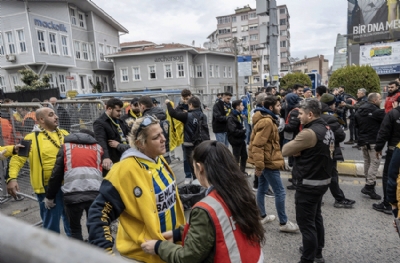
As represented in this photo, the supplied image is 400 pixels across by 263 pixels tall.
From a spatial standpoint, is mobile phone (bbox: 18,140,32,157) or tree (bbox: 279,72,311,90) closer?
mobile phone (bbox: 18,140,32,157)

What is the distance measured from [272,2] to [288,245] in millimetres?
7714

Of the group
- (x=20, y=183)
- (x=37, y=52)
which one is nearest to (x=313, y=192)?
(x=20, y=183)

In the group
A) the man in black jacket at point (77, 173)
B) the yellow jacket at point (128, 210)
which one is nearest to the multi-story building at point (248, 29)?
the man in black jacket at point (77, 173)

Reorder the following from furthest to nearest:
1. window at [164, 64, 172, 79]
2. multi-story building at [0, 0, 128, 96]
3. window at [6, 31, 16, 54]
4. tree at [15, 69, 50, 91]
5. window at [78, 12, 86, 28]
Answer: window at [164, 64, 172, 79]
window at [78, 12, 86, 28]
window at [6, 31, 16, 54]
multi-story building at [0, 0, 128, 96]
tree at [15, 69, 50, 91]

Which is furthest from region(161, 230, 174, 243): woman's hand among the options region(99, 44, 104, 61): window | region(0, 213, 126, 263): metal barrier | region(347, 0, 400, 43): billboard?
region(347, 0, 400, 43): billboard

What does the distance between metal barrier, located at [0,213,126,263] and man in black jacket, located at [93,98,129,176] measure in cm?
364

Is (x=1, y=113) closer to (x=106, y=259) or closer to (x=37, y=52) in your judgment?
(x=106, y=259)

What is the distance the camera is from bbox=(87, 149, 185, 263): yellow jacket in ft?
5.87

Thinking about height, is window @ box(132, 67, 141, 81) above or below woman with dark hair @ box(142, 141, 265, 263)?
above

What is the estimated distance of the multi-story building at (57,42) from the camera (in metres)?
22.6

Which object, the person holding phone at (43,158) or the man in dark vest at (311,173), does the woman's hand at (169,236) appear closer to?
the man in dark vest at (311,173)

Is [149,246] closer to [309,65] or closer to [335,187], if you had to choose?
[335,187]

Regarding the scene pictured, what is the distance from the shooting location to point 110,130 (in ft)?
13.9

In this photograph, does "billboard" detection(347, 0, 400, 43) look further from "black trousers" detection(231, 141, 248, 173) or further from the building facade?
"black trousers" detection(231, 141, 248, 173)
